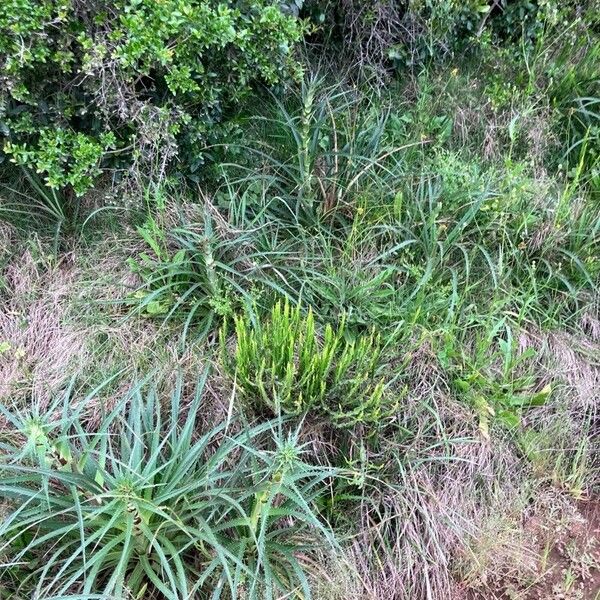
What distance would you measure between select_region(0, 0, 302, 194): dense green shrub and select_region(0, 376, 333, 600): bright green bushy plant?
3.05ft

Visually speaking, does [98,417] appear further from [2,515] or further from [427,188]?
[427,188]

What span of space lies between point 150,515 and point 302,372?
63 centimetres

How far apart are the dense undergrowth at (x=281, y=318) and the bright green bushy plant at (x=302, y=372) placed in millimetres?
12

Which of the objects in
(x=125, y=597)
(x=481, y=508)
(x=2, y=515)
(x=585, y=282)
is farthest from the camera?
(x=585, y=282)

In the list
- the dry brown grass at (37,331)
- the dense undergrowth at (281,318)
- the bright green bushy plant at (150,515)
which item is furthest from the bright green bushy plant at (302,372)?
the dry brown grass at (37,331)

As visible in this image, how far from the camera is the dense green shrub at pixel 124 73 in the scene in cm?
194

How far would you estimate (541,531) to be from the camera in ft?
7.12

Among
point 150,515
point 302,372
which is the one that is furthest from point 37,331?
point 302,372

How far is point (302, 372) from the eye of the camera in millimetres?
1966

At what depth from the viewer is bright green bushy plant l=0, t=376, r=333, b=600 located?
63.5 inches

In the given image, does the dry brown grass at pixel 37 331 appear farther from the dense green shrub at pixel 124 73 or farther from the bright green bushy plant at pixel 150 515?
the dense green shrub at pixel 124 73

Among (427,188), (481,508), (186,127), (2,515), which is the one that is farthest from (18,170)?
(481,508)

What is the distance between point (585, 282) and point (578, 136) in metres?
0.84

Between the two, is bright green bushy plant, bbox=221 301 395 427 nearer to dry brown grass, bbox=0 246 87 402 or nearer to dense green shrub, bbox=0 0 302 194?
dry brown grass, bbox=0 246 87 402
